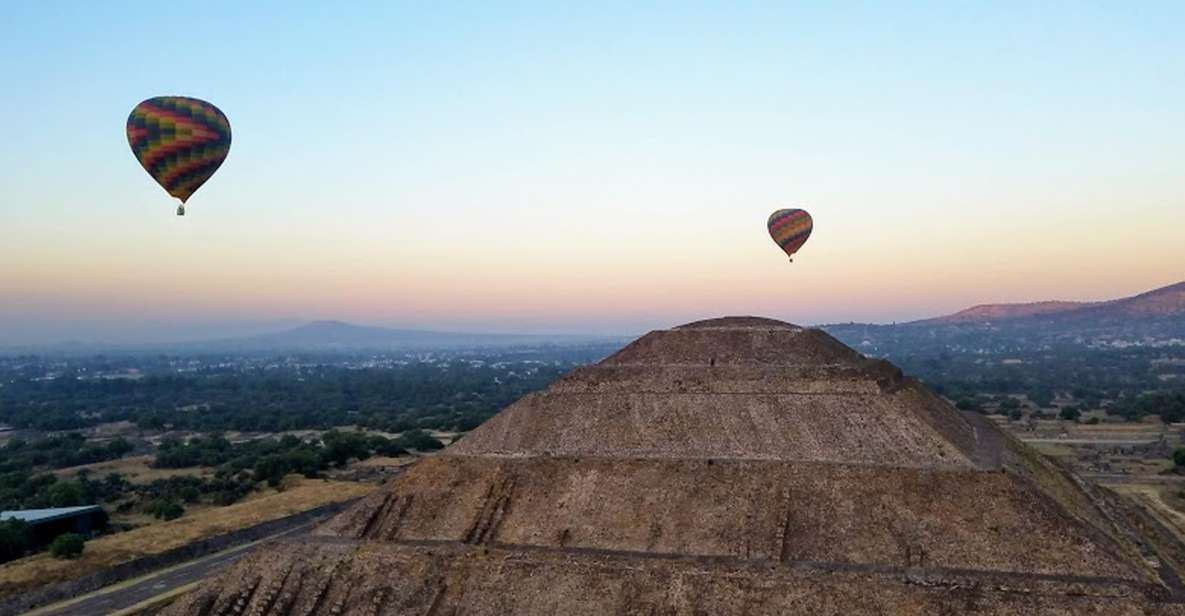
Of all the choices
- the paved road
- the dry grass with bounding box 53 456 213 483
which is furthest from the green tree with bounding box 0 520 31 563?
the dry grass with bounding box 53 456 213 483

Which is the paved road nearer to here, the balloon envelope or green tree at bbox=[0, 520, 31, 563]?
green tree at bbox=[0, 520, 31, 563]

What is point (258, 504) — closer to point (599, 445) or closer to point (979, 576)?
point (599, 445)

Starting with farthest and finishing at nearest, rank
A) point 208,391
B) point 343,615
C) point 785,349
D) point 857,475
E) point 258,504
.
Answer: point 208,391 < point 258,504 < point 785,349 < point 857,475 < point 343,615

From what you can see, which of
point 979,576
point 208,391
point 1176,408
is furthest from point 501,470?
point 208,391

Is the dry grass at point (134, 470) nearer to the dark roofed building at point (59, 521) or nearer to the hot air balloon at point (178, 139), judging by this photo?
the dark roofed building at point (59, 521)

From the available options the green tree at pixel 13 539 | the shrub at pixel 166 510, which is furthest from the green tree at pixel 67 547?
the shrub at pixel 166 510

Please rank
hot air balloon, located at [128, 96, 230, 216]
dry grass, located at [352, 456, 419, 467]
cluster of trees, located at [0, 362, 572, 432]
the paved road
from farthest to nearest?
cluster of trees, located at [0, 362, 572, 432] → dry grass, located at [352, 456, 419, 467] → hot air balloon, located at [128, 96, 230, 216] → the paved road
